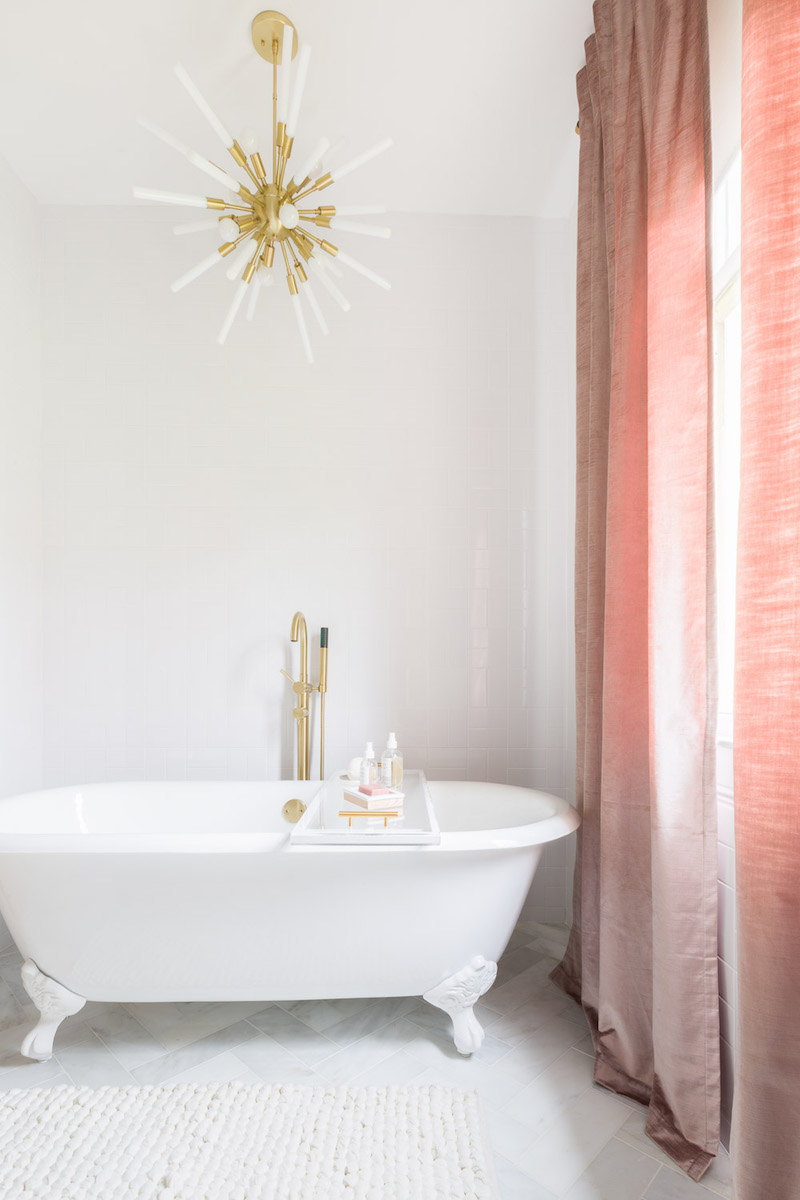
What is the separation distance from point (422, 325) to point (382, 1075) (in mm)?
2579

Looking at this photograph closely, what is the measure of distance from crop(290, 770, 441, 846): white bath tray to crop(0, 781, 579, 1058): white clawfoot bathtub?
23 mm

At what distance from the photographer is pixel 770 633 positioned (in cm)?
108

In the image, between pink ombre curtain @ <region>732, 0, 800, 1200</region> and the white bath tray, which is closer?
pink ombre curtain @ <region>732, 0, 800, 1200</region>

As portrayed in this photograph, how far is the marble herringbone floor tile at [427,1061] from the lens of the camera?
1.51 metres

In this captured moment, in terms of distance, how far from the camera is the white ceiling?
1.98 m

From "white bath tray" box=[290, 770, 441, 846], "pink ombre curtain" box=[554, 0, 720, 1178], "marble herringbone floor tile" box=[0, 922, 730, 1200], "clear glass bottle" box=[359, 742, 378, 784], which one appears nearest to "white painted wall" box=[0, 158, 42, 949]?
"marble herringbone floor tile" box=[0, 922, 730, 1200]

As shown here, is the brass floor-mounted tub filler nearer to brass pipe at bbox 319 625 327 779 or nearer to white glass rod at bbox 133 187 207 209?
brass pipe at bbox 319 625 327 779

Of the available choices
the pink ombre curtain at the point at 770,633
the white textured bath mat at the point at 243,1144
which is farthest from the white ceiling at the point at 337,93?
the white textured bath mat at the point at 243,1144

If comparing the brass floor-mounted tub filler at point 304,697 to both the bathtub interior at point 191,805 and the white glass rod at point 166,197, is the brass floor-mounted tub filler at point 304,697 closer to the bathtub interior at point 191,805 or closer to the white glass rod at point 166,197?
the bathtub interior at point 191,805

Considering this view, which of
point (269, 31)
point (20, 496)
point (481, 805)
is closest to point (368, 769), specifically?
point (481, 805)

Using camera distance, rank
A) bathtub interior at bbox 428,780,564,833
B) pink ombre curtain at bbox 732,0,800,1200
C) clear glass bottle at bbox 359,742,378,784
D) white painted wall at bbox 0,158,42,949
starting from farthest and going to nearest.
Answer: white painted wall at bbox 0,158,42,949 < bathtub interior at bbox 428,780,564,833 < clear glass bottle at bbox 359,742,378,784 < pink ombre curtain at bbox 732,0,800,1200

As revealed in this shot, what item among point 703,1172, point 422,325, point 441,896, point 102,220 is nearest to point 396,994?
point 441,896

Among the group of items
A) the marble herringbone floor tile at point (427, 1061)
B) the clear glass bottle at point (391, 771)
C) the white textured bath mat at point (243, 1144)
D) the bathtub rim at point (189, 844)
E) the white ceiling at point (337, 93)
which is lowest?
the marble herringbone floor tile at point (427, 1061)

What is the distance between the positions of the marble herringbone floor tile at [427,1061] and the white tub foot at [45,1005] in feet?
0.16
